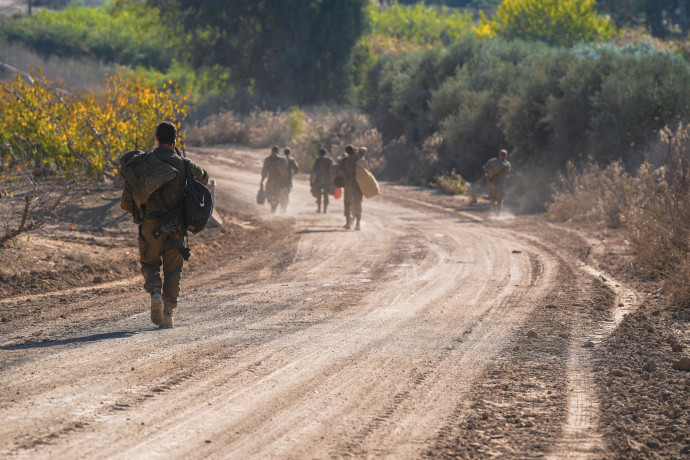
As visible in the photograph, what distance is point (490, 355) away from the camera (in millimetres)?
7633

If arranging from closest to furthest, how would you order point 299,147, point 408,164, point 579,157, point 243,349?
1. point 243,349
2. point 579,157
3. point 408,164
4. point 299,147

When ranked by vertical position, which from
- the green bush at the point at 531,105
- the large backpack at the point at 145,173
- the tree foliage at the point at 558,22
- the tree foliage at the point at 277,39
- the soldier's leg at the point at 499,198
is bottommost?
the soldier's leg at the point at 499,198

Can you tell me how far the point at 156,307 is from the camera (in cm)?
830

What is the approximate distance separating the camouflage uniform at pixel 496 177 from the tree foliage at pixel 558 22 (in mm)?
53899

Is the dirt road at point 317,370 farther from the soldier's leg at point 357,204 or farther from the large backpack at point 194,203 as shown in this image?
the soldier's leg at point 357,204

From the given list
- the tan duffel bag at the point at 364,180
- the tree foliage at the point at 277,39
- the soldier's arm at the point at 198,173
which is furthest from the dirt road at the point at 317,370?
the tree foliage at the point at 277,39

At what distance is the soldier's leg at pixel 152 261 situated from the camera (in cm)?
815

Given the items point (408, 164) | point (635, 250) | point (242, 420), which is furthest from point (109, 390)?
point (408, 164)

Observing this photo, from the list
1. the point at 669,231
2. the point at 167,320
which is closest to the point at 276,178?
the point at 669,231

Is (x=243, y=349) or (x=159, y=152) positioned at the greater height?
(x=159, y=152)

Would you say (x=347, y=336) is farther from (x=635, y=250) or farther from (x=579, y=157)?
(x=579, y=157)

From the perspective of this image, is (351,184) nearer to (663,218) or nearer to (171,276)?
(663,218)

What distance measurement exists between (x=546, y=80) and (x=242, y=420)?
25452mm

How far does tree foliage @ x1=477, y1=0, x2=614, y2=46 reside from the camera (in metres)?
75.4
